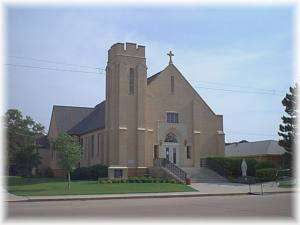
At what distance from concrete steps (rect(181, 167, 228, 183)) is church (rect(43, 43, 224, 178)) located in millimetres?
1878

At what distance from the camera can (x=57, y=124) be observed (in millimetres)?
63969

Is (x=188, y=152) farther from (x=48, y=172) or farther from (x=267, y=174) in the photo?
(x=48, y=172)

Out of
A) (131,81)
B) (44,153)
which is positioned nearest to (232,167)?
(131,81)

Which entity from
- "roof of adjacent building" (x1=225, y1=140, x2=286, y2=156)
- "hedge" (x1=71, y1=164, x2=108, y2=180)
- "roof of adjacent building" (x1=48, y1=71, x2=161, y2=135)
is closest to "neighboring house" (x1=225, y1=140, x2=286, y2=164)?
"roof of adjacent building" (x1=225, y1=140, x2=286, y2=156)

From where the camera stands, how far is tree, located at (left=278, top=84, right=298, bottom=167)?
49312 mm

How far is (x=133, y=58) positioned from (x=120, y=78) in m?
2.68

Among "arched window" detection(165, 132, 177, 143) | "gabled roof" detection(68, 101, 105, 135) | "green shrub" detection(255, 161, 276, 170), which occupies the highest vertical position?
"gabled roof" detection(68, 101, 105, 135)

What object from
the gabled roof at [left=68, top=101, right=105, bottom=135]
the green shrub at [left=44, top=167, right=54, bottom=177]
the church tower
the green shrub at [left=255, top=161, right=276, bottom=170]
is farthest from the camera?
the green shrub at [left=44, top=167, right=54, bottom=177]

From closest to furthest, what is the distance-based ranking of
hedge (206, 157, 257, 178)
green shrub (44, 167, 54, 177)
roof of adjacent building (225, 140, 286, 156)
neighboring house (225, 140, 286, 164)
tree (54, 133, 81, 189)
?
tree (54, 133, 81, 189) < hedge (206, 157, 257, 178) < green shrub (44, 167, 54, 177) < neighboring house (225, 140, 286, 164) < roof of adjacent building (225, 140, 286, 156)

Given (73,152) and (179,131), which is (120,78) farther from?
(73,152)

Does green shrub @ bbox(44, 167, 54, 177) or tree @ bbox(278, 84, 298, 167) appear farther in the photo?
green shrub @ bbox(44, 167, 54, 177)

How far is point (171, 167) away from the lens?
44.8 meters

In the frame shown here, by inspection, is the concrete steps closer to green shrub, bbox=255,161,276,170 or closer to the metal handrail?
the metal handrail

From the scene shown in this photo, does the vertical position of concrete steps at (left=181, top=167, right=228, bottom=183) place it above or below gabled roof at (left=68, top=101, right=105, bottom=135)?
below
